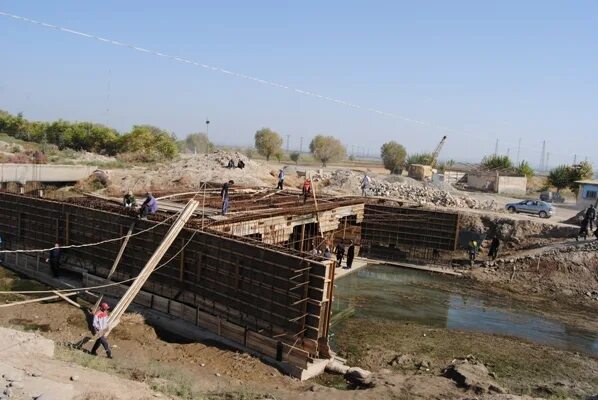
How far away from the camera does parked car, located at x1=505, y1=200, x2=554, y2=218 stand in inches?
1491

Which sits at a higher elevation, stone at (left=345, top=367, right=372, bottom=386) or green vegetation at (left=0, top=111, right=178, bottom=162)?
green vegetation at (left=0, top=111, right=178, bottom=162)

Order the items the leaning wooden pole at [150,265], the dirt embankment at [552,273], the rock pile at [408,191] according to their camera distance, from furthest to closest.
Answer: the rock pile at [408,191], the dirt embankment at [552,273], the leaning wooden pole at [150,265]

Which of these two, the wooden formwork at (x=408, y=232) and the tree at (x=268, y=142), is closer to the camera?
the wooden formwork at (x=408, y=232)

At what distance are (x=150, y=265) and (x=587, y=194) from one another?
37.7 metres

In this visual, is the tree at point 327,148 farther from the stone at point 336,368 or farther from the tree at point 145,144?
the stone at point 336,368

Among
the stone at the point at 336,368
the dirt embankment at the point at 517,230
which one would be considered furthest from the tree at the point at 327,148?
the stone at the point at 336,368

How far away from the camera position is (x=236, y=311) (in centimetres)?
1606

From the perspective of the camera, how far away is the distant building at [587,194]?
136ft

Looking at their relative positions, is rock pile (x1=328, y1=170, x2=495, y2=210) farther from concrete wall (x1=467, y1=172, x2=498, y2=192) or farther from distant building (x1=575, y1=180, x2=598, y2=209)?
concrete wall (x1=467, y1=172, x2=498, y2=192)

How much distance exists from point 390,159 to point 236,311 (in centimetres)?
8231

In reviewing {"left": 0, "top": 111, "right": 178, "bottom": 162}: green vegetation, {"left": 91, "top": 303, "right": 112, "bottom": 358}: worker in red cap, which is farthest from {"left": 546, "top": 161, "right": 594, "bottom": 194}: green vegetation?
{"left": 91, "top": 303, "right": 112, "bottom": 358}: worker in red cap

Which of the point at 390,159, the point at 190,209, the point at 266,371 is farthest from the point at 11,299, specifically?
the point at 390,159

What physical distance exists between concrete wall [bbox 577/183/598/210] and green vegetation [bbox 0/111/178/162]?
40.3 m

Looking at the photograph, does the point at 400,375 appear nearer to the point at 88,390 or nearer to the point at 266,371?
the point at 266,371
